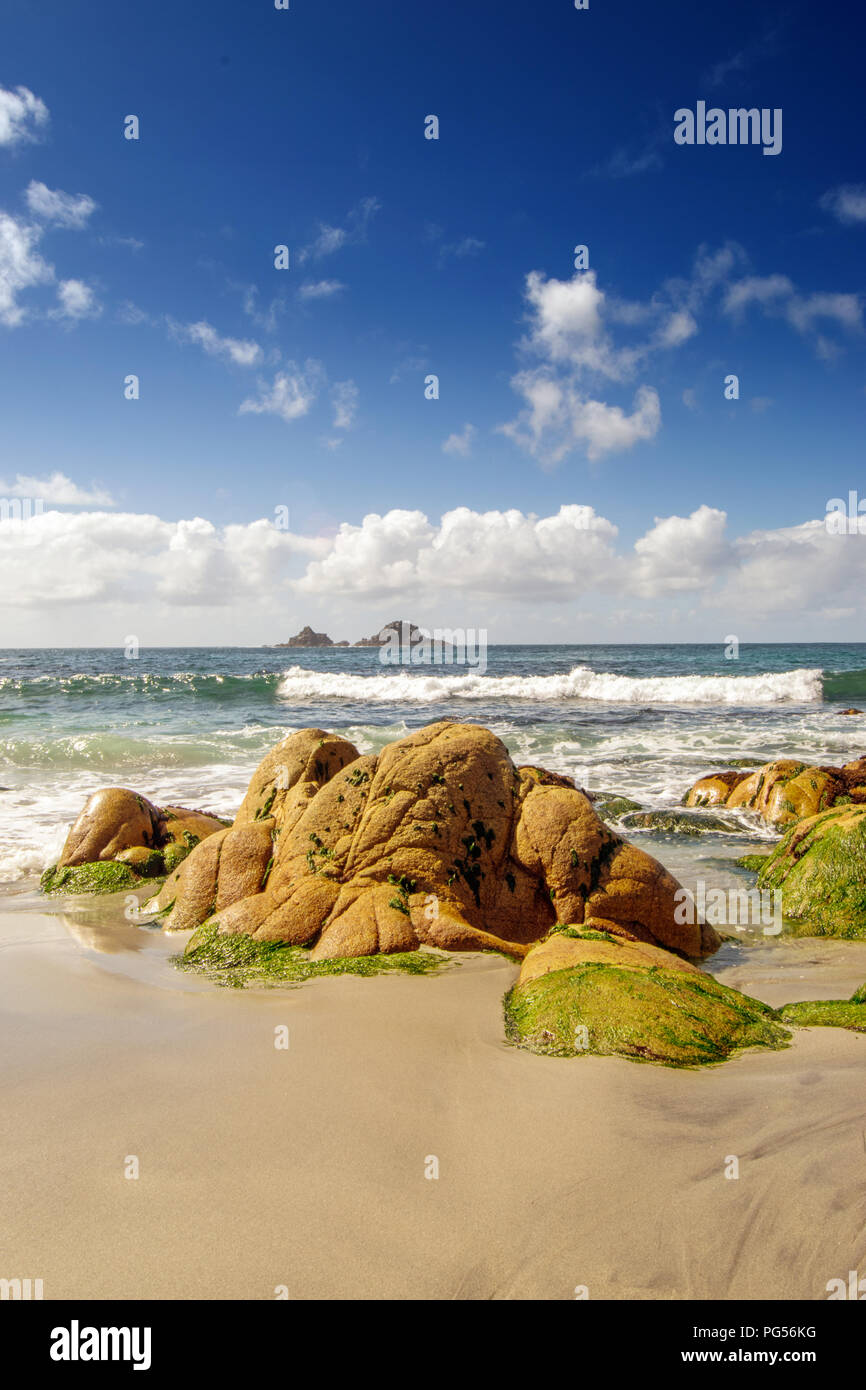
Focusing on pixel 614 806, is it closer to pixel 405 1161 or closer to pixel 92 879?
pixel 92 879

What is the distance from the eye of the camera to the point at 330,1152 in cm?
277

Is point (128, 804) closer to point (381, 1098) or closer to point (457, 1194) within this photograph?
point (381, 1098)

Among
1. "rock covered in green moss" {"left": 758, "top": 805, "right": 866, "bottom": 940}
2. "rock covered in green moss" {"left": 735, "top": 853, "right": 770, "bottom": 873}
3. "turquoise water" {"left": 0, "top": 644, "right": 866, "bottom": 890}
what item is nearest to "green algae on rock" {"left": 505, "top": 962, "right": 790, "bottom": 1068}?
"rock covered in green moss" {"left": 758, "top": 805, "right": 866, "bottom": 940}

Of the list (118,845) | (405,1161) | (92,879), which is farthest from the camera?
(118,845)

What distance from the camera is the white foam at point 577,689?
109 ft

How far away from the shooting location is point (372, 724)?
24.9 m

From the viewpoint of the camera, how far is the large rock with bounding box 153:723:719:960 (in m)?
5.55

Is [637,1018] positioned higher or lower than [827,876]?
higher

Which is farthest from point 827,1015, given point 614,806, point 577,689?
point 577,689

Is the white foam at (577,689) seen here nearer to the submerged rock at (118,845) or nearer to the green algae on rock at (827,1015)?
the submerged rock at (118,845)

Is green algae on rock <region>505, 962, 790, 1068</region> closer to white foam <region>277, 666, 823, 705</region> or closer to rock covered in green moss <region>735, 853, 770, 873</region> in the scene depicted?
rock covered in green moss <region>735, 853, 770, 873</region>

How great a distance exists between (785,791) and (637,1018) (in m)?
9.02
